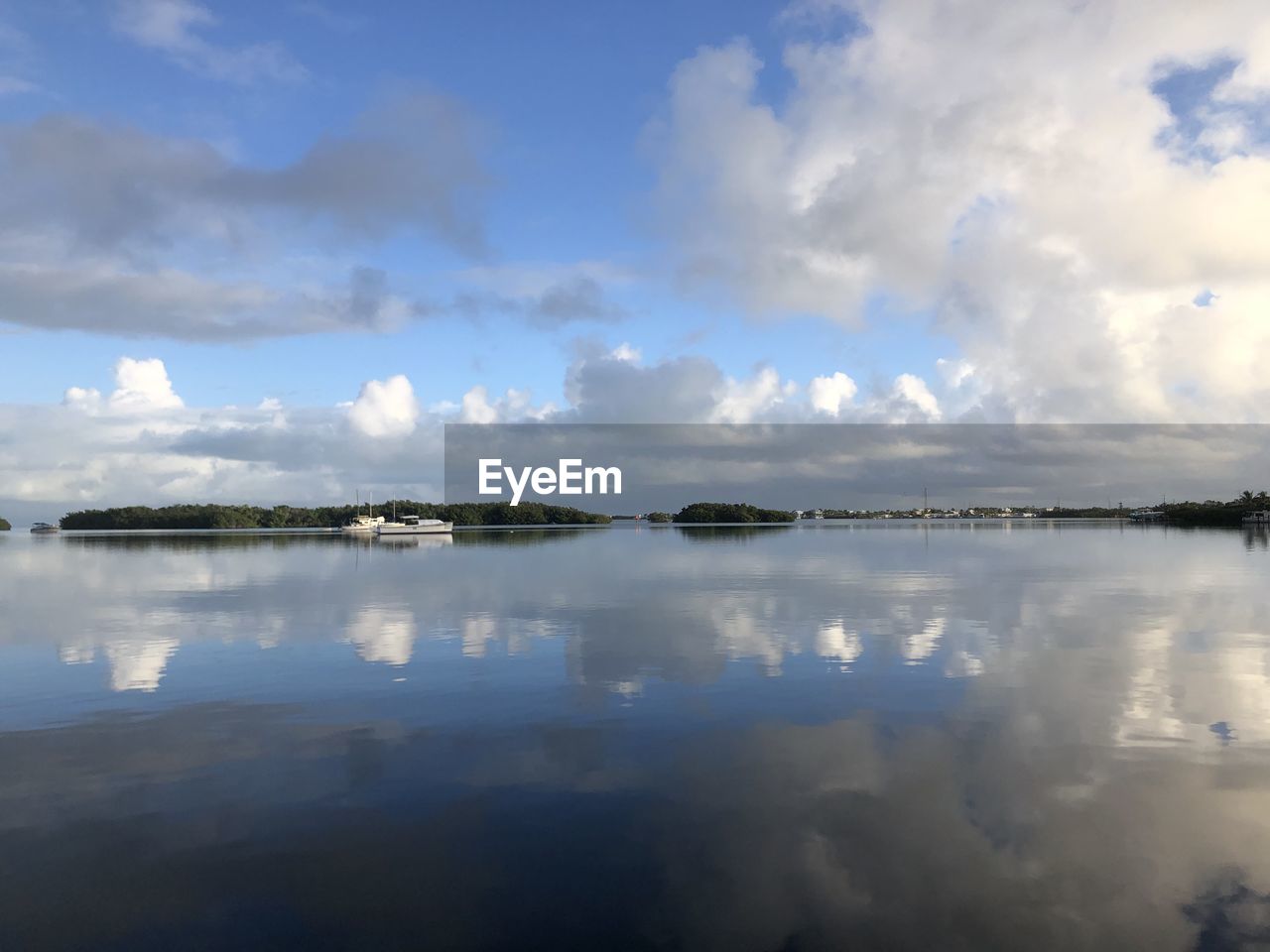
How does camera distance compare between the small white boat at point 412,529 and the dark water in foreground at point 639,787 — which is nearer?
the dark water in foreground at point 639,787

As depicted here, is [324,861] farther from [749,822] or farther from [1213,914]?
[1213,914]

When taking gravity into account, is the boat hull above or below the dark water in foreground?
below

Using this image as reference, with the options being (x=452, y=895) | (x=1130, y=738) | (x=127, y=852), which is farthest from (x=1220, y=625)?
(x=127, y=852)

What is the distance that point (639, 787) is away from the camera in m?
11.8

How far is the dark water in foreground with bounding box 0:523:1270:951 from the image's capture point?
8.34 metres

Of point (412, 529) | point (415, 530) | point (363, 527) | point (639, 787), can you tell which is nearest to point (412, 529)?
point (412, 529)

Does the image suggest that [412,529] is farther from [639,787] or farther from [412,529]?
[639,787]

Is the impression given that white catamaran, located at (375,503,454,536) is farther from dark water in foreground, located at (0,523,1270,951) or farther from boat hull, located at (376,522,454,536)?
dark water in foreground, located at (0,523,1270,951)

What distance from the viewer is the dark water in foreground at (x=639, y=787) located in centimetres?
834

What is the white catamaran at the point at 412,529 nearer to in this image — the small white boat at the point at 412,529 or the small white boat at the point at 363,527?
the small white boat at the point at 412,529

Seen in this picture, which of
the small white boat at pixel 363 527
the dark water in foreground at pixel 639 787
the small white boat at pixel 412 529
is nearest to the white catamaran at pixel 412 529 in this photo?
the small white boat at pixel 412 529

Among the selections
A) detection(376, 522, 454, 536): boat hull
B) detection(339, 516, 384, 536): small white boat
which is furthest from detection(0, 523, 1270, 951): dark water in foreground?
detection(339, 516, 384, 536): small white boat

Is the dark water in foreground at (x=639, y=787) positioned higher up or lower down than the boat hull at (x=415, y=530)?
higher up

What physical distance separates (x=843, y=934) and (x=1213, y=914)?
154 inches
